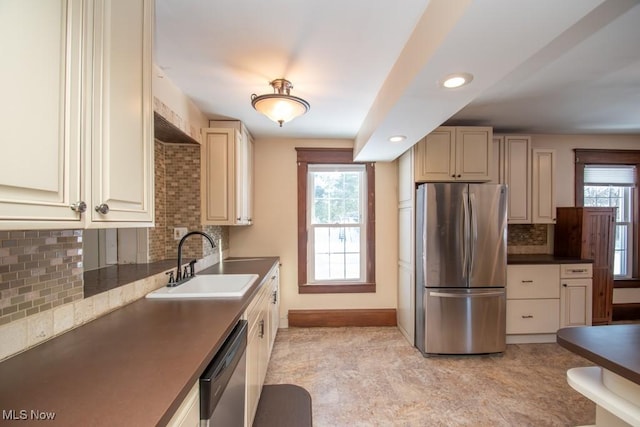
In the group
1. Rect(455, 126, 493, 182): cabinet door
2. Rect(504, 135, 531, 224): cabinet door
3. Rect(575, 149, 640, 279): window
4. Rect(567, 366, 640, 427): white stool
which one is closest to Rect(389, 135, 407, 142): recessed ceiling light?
Rect(455, 126, 493, 182): cabinet door

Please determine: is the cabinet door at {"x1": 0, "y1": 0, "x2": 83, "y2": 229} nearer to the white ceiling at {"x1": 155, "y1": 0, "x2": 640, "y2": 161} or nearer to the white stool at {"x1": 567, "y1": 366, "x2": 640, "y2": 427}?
the white ceiling at {"x1": 155, "y1": 0, "x2": 640, "y2": 161}

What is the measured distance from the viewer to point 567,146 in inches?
141

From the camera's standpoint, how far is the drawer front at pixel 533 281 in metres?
2.98

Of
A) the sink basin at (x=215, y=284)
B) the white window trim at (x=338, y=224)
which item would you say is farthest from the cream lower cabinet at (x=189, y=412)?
the white window trim at (x=338, y=224)

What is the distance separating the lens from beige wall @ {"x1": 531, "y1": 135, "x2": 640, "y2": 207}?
3.57m

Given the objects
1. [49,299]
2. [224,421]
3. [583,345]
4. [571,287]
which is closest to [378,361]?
[583,345]

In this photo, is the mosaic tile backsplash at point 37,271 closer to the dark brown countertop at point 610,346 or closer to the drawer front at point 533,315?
the dark brown countertop at point 610,346

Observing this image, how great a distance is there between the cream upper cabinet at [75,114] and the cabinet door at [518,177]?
3.49 m

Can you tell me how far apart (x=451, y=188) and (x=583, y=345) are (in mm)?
1679

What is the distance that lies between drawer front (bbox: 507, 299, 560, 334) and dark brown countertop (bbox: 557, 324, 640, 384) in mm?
1645

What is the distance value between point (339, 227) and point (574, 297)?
2.66m

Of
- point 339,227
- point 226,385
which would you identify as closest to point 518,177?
point 339,227

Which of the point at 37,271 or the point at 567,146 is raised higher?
the point at 567,146

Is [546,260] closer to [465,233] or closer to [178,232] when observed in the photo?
[465,233]
